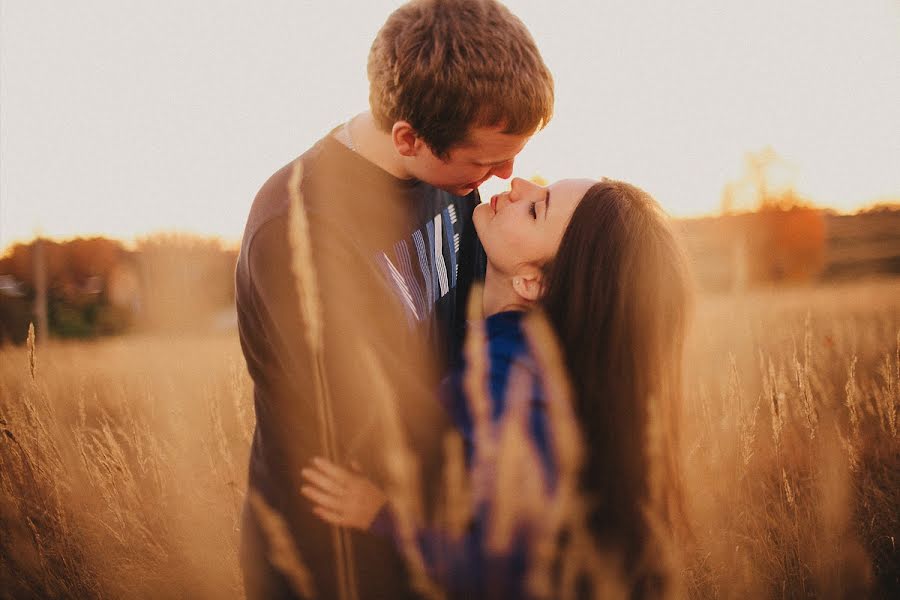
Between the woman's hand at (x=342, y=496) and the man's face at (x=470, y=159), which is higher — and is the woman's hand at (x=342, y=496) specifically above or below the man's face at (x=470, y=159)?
below

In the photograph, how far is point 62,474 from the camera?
2.56 meters

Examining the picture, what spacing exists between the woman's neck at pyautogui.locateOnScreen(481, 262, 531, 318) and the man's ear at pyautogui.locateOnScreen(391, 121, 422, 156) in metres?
0.59

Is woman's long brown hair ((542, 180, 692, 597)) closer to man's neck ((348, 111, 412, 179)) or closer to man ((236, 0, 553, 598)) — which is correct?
man ((236, 0, 553, 598))

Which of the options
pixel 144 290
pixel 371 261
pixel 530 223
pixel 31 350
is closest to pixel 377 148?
pixel 371 261

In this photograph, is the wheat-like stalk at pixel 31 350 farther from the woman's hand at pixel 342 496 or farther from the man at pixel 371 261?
the woman's hand at pixel 342 496

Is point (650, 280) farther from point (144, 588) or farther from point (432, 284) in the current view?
point (144, 588)

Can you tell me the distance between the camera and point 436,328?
2.03 meters

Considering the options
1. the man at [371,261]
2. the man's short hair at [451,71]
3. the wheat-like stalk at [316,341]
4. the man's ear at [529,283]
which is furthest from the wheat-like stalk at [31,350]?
the man's ear at [529,283]

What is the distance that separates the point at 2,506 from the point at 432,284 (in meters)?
2.20

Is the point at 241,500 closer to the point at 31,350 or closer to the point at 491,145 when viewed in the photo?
the point at 31,350

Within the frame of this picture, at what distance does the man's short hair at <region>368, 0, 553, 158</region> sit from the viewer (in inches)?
69.5

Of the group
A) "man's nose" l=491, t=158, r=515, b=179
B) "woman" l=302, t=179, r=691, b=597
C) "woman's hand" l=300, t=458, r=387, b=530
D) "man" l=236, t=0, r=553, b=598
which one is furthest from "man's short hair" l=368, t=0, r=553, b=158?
"woman's hand" l=300, t=458, r=387, b=530

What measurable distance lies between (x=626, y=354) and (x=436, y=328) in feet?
2.17

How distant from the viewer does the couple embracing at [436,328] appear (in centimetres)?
139
